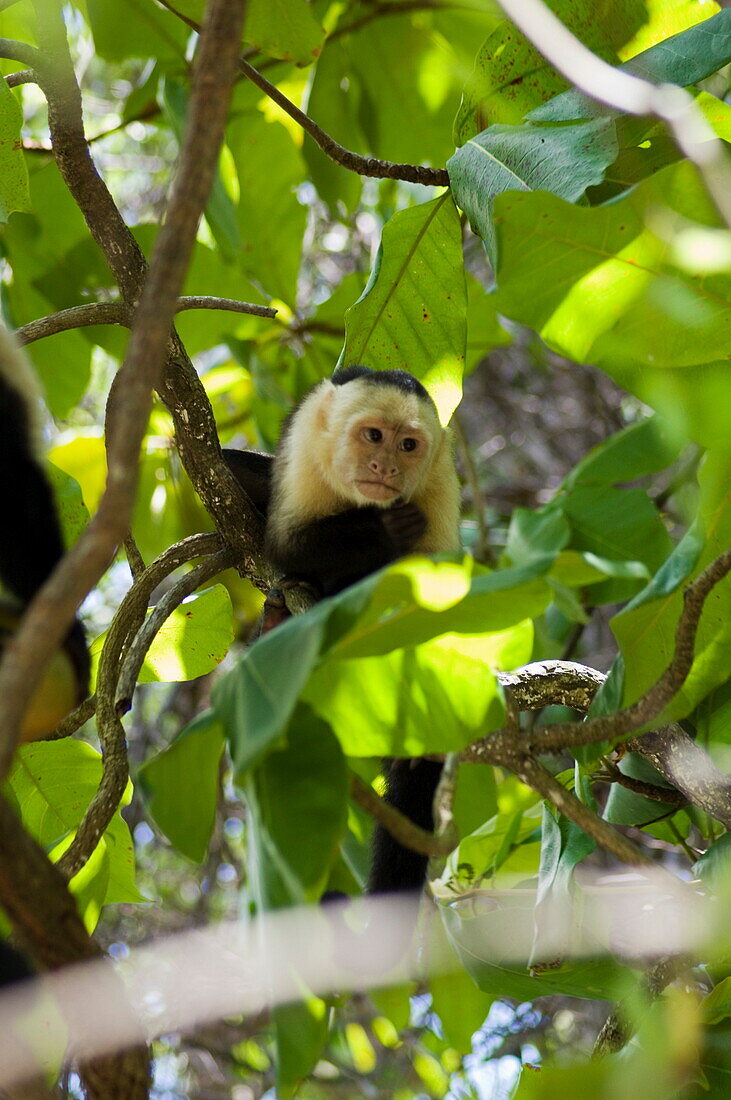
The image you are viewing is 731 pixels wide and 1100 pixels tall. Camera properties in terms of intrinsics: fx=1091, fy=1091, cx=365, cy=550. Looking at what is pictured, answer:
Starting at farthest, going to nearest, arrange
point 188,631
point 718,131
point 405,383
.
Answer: point 405,383, point 188,631, point 718,131

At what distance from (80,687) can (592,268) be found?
82 centimetres

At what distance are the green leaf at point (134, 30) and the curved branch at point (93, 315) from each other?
2.69 feet

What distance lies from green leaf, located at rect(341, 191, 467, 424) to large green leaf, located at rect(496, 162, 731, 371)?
52 centimetres

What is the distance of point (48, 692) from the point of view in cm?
125

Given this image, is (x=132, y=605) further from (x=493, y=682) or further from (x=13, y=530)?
(x=493, y=682)

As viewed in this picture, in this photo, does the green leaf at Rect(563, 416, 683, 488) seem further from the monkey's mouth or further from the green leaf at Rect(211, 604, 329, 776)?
the monkey's mouth

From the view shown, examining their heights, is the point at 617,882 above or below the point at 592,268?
below

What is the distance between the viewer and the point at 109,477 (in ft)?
2.35

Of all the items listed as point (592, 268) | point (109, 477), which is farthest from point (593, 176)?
point (109, 477)

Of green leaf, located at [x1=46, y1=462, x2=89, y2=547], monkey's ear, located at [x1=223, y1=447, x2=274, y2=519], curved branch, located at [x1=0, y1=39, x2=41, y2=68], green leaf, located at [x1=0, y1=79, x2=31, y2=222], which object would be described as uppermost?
curved branch, located at [x1=0, y1=39, x2=41, y2=68]

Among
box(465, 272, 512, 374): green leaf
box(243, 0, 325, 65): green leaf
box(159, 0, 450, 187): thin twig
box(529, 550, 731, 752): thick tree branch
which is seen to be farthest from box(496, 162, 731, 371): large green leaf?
box(465, 272, 512, 374): green leaf

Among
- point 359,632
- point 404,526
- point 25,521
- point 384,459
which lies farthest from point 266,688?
point 384,459

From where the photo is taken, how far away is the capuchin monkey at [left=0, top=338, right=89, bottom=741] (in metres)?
1.38

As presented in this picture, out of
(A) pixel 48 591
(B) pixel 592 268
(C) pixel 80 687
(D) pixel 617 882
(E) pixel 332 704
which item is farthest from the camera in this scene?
(D) pixel 617 882
